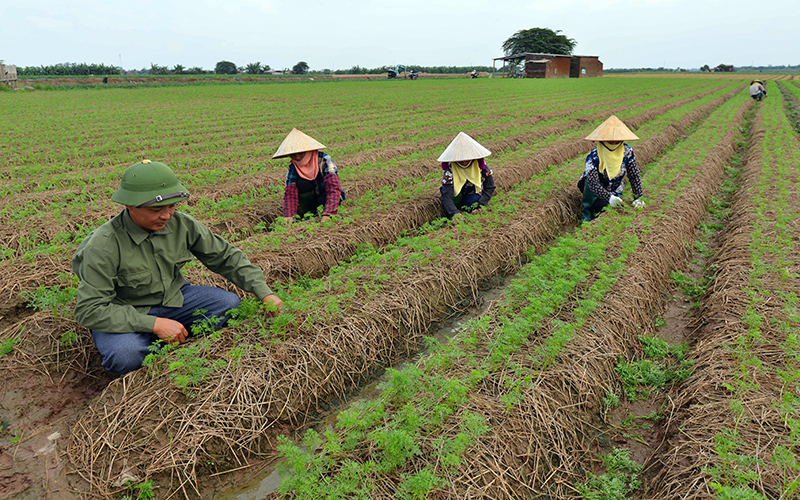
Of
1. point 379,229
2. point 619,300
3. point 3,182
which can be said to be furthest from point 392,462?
point 3,182

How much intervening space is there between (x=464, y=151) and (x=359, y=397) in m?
4.16

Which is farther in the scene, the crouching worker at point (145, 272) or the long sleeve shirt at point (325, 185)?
the long sleeve shirt at point (325, 185)

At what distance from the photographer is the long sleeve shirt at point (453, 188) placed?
698 cm

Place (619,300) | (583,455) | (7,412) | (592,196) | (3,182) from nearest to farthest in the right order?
(583,455), (7,412), (619,300), (592,196), (3,182)

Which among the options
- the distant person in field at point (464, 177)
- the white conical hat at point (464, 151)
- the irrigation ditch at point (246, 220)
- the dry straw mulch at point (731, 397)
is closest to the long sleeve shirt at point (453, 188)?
the distant person in field at point (464, 177)

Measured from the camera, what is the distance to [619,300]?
4559mm

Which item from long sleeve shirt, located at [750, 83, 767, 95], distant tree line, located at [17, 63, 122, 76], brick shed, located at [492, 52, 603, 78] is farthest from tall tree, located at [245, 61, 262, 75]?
long sleeve shirt, located at [750, 83, 767, 95]

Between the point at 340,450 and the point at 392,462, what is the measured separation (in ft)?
1.11

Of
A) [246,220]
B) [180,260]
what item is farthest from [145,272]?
[246,220]

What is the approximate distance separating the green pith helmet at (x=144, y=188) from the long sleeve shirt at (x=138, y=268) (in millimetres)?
287

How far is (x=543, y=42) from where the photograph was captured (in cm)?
9869

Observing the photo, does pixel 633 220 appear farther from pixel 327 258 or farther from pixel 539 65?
pixel 539 65

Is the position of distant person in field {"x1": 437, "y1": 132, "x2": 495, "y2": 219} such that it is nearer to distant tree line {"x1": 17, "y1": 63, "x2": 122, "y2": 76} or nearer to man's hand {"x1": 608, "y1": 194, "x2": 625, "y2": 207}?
man's hand {"x1": 608, "y1": 194, "x2": 625, "y2": 207}

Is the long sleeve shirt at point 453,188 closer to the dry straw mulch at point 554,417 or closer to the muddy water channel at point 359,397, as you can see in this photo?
the muddy water channel at point 359,397
